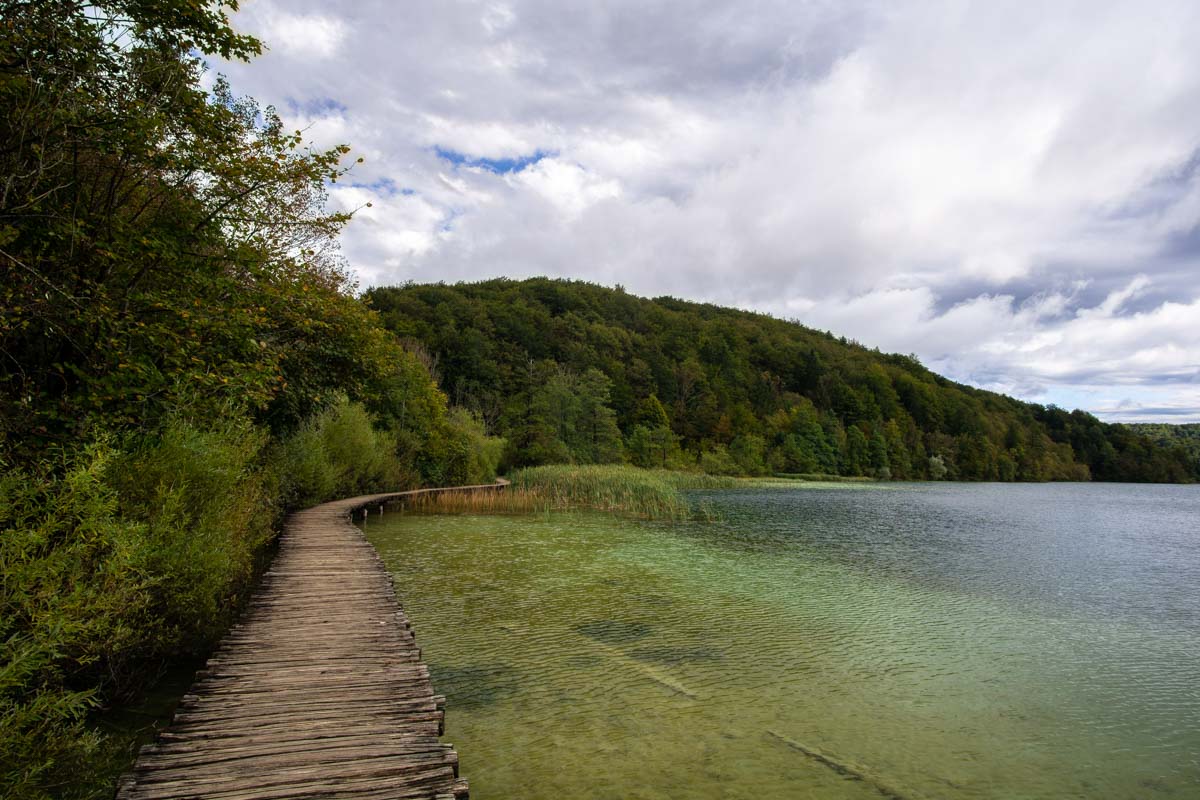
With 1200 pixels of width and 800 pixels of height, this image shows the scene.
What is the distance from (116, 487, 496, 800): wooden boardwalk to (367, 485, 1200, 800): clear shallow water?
0.70 metres

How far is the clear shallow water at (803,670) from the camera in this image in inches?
163

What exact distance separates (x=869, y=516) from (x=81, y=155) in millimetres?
23561

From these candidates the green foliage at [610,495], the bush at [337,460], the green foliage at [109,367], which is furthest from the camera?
the green foliage at [610,495]

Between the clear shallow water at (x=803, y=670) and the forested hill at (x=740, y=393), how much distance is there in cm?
4327

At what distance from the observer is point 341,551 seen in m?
9.14

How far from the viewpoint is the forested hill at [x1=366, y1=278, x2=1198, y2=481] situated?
64438 millimetres

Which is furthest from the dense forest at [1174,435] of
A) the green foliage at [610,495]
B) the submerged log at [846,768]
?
the submerged log at [846,768]

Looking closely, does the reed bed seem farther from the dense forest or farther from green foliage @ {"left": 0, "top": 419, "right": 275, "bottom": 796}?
the dense forest

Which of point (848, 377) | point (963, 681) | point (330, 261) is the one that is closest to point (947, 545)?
point (963, 681)

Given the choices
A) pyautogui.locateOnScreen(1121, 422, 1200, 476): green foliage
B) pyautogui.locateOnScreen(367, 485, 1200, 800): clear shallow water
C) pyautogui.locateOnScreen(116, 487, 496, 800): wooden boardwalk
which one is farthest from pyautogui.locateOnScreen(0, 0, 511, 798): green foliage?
pyautogui.locateOnScreen(1121, 422, 1200, 476): green foliage

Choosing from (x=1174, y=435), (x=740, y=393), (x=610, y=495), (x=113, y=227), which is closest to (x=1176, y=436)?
(x=1174, y=435)

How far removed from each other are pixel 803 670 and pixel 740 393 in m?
78.8

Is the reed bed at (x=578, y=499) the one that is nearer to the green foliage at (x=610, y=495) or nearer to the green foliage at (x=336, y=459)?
the green foliage at (x=610, y=495)

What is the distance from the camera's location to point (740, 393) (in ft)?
273
